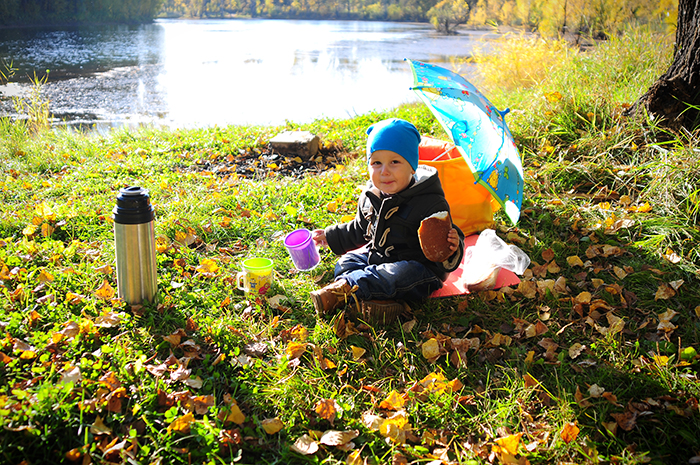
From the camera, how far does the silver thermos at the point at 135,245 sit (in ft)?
8.19

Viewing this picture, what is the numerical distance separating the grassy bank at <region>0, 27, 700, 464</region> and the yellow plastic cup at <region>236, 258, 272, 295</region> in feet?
0.36

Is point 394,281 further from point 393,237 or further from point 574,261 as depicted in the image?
point 574,261

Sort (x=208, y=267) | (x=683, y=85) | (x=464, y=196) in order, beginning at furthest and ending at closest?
1. (x=683, y=85)
2. (x=464, y=196)
3. (x=208, y=267)

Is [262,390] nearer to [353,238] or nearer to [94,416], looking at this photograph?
[94,416]

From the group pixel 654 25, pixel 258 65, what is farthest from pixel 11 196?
pixel 258 65

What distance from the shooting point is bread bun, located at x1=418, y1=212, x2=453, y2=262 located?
2545 mm

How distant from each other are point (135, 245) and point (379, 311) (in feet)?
4.90

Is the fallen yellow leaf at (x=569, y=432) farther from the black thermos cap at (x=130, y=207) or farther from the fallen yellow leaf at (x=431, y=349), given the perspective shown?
the black thermos cap at (x=130, y=207)

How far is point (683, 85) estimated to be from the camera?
4.02 m

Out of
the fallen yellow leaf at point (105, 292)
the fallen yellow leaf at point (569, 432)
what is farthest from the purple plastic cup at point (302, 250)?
the fallen yellow leaf at point (569, 432)

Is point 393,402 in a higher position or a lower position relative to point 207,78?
lower

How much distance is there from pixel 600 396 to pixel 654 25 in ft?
24.7

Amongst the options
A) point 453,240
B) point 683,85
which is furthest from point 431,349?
point 683,85

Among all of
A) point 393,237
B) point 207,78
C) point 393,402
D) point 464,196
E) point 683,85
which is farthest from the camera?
point 207,78
